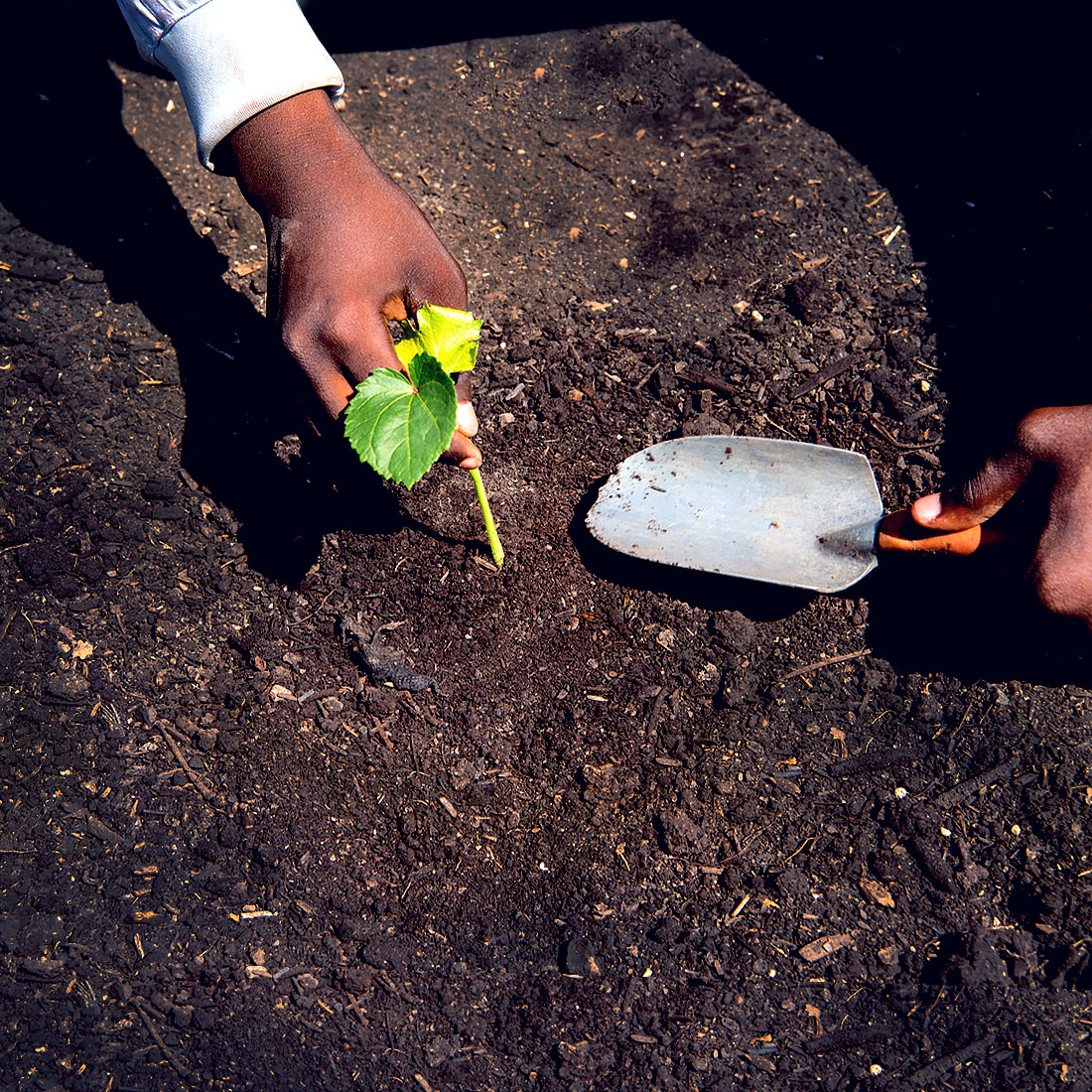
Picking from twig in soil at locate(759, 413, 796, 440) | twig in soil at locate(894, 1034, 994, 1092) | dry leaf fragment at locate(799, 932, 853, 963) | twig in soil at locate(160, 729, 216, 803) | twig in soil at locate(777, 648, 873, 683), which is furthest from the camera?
twig in soil at locate(759, 413, 796, 440)

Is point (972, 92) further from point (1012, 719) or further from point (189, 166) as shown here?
point (189, 166)

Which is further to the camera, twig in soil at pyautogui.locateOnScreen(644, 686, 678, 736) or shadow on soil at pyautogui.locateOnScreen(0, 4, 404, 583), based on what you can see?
shadow on soil at pyautogui.locateOnScreen(0, 4, 404, 583)

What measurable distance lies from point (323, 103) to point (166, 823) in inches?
67.7

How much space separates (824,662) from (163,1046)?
Result: 1.66m

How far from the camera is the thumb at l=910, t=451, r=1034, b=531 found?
65.8 inches

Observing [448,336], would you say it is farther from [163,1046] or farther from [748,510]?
[163,1046]

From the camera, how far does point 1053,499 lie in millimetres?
1650

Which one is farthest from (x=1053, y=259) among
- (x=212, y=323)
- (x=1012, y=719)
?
(x=212, y=323)

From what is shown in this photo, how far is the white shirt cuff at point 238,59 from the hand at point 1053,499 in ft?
5.70

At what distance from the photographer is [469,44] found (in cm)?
281

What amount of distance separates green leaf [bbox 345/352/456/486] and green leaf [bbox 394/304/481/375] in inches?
4.7

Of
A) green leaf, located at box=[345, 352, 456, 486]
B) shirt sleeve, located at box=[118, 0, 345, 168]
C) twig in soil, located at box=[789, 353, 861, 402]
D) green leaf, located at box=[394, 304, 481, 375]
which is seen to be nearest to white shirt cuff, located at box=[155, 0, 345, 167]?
shirt sleeve, located at box=[118, 0, 345, 168]

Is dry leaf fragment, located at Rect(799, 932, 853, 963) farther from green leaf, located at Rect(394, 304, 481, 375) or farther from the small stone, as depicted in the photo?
the small stone

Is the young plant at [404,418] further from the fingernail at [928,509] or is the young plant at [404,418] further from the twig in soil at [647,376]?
Answer: the fingernail at [928,509]
